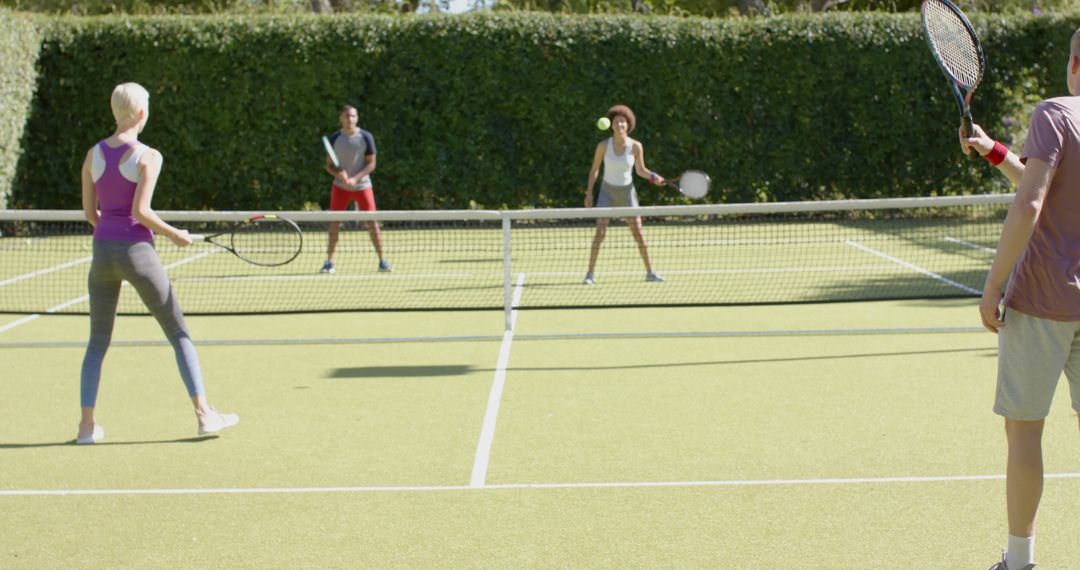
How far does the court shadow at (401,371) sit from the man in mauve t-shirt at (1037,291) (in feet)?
14.8

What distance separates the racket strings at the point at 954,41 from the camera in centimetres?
505

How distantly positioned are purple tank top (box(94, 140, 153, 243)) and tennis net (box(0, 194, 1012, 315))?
91.0 inches

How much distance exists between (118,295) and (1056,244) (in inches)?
170

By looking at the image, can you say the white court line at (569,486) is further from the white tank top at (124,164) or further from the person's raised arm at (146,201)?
the white tank top at (124,164)

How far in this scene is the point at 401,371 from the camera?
27.2 ft

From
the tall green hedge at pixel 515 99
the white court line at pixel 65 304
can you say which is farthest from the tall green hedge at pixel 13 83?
the white court line at pixel 65 304

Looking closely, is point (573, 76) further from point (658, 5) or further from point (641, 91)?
point (658, 5)

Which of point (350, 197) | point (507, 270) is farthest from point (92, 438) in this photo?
point (350, 197)

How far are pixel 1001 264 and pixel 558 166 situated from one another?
16244 millimetres

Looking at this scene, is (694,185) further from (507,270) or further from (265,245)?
(265,245)

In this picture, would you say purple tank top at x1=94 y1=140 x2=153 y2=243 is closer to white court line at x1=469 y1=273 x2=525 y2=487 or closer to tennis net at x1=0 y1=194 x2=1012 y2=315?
white court line at x1=469 y1=273 x2=525 y2=487

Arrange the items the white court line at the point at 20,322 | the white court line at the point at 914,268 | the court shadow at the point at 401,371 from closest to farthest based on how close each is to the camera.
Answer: the court shadow at the point at 401,371, the white court line at the point at 20,322, the white court line at the point at 914,268

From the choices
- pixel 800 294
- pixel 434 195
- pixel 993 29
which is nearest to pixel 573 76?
pixel 434 195

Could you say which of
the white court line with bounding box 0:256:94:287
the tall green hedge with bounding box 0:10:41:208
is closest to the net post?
the white court line with bounding box 0:256:94:287
